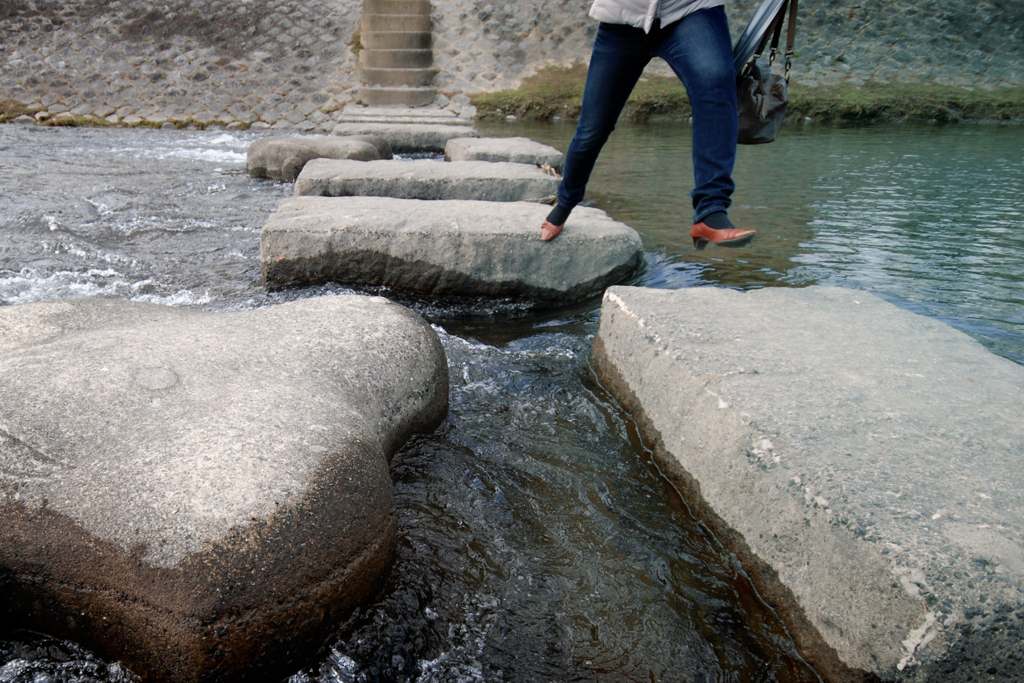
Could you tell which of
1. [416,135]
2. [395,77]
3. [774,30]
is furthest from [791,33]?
[395,77]

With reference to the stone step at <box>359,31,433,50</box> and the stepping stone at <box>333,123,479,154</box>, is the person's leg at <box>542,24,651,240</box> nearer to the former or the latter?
the stepping stone at <box>333,123,479,154</box>

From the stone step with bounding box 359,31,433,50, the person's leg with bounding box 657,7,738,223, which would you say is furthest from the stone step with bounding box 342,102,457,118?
the person's leg with bounding box 657,7,738,223

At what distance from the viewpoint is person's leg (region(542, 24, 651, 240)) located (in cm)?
269

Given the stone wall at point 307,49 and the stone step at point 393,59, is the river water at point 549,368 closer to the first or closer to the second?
the stone wall at point 307,49

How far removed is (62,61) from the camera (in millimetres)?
10312

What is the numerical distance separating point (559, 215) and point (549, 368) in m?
0.87

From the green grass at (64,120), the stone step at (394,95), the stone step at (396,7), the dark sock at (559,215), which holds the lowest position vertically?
the green grass at (64,120)

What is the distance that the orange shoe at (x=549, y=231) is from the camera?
3.17 metres

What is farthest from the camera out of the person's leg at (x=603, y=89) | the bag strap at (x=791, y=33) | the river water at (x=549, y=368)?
the person's leg at (x=603, y=89)

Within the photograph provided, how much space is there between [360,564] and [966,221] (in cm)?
511

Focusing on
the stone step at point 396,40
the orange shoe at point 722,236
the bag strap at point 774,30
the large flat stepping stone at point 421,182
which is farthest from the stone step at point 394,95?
the orange shoe at point 722,236

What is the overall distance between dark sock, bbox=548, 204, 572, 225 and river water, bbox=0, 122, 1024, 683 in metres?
0.43

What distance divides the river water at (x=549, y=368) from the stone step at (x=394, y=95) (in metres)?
4.20

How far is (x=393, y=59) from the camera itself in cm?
1133
